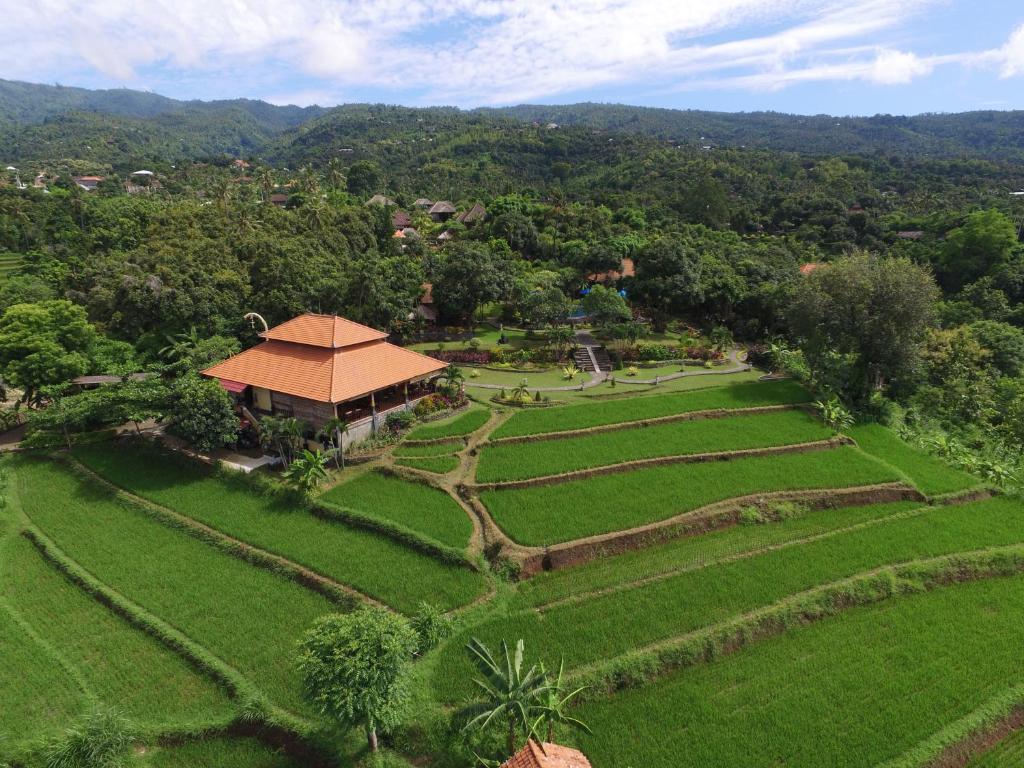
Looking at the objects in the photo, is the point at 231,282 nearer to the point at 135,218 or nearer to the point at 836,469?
the point at 135,218

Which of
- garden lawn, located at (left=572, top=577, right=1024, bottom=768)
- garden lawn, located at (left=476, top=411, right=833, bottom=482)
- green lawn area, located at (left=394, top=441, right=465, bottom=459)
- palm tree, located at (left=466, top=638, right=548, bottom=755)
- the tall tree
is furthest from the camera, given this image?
green lawn area, located at (left=394, top=441, right=465, bottom=459)

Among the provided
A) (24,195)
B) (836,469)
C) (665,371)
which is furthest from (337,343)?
(24,195)

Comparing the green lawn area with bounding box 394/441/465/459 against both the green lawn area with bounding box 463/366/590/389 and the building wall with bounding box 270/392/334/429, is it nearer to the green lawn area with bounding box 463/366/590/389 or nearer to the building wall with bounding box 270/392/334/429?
the building wall with bounding box 270/392/334/429

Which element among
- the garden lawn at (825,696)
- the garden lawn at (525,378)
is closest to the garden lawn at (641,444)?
the garden lawn at (525,378)

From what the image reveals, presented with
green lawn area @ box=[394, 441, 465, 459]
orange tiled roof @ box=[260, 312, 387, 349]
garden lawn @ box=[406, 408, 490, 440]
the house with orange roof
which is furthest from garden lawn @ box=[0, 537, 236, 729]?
orange tiled roof @ box=[260, 312, 387, 349]

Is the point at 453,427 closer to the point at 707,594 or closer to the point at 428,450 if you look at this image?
the point at 428,450

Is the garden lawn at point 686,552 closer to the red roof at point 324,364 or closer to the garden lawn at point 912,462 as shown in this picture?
the garden lawn at point 912,462

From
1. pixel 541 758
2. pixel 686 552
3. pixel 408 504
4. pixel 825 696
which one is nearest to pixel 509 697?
pixel 541 758
